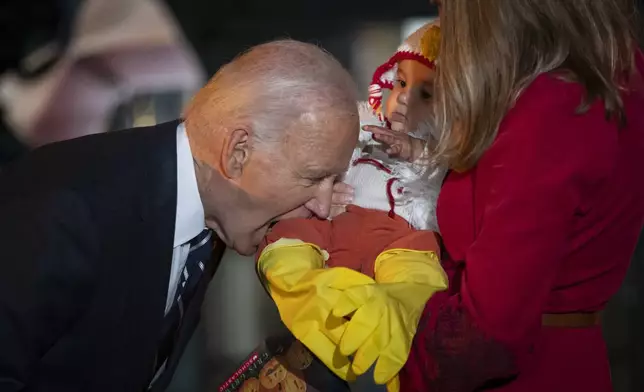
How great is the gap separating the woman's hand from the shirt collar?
22 centimetres

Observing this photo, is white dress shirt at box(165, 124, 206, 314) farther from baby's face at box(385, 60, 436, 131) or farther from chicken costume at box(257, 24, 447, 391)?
baby's face at box(385, 60, 436, 131)

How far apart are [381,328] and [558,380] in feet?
0.91


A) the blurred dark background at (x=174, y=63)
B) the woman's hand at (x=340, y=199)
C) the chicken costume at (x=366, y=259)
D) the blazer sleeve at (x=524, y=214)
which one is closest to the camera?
the blazer sleeve at (x=524, y=214)

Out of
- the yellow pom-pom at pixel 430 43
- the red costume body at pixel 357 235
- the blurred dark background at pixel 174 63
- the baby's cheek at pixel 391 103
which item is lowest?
the blurred dark background at pixel 174 63

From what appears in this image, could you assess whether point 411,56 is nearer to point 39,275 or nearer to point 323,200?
point 323,200

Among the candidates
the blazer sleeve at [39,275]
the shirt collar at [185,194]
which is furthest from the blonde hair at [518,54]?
the blazer sleeve at [39,275]

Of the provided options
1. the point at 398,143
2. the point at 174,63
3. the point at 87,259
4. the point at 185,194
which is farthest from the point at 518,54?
Answer: the point at 174,63

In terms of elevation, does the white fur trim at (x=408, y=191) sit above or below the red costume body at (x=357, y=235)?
above

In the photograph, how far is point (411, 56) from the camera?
151 centimetres

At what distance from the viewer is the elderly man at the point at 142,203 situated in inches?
46.2

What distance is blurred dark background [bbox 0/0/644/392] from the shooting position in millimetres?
2914

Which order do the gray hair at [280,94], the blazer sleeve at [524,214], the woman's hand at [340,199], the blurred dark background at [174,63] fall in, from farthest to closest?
the blurred dark background at [174,63]
the woman's hand at [340,199]
the gray hair at [280,94]
the blazer sleeve at [524,214]

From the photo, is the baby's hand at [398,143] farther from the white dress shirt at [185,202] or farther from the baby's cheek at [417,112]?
the white dress shirt at [185,202]

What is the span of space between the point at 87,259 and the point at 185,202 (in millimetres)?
199
